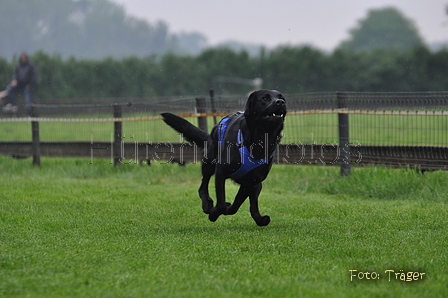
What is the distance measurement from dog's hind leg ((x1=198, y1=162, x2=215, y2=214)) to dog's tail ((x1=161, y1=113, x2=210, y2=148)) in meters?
0.33

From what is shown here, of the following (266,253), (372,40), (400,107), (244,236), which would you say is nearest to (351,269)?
(266,253)

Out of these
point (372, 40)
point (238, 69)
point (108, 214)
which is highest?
point (372, 40)

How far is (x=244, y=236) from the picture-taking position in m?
6.25

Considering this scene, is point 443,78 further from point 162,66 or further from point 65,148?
Answer: point 65,148

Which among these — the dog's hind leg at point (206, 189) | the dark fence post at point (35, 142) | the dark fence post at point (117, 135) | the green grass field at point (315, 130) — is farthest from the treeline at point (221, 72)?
the dog's hind leg at point (206, 189)

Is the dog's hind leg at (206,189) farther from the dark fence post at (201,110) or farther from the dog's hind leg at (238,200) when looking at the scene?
the dark fence post at (201,110)

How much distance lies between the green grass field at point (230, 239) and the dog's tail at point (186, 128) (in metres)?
0.93

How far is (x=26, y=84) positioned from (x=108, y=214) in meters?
17.8

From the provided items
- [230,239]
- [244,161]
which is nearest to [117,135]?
[244,161]

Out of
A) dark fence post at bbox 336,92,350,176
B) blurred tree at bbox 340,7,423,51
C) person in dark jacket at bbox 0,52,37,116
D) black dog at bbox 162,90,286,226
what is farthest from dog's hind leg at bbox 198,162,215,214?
blurred tree at bbox 340,7,423,51

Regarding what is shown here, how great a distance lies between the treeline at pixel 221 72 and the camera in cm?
3650

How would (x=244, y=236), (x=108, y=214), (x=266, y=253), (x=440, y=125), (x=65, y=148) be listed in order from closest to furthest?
(x=266, y=253) → (x=244, y=236) → (x=108, y=214) → (x=440, y=125) → (x=65, y=148)

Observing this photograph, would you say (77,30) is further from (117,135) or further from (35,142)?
(117,135)

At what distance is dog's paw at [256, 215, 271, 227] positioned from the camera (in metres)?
6.83
